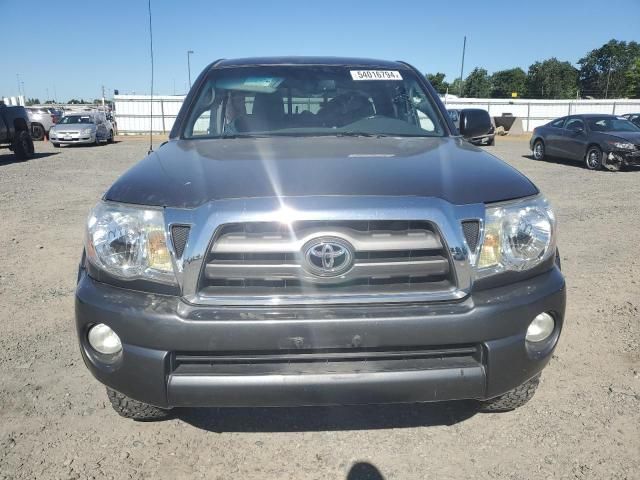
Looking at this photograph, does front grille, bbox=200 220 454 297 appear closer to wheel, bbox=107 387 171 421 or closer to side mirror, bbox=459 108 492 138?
wheel, bbox=107 387 171 421

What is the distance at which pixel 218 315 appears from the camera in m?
1.99

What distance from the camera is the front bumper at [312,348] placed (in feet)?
6.52

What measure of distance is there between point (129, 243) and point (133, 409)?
37.6 inches

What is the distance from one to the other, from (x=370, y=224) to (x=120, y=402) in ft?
5.04

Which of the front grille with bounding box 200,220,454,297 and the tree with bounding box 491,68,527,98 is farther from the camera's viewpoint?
the tree with bounding box 491,68,527,98

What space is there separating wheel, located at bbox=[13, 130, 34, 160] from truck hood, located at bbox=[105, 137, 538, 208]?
55.1 feet

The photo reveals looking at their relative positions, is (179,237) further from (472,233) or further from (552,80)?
(552,80)

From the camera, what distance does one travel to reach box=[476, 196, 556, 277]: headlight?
6.95 ft

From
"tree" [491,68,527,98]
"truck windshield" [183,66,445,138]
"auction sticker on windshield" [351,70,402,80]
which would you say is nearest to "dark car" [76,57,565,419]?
"truck windshield" [183,66,445,138]

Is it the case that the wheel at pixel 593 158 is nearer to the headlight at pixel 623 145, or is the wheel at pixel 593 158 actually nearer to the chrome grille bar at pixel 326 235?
the headlight at pixel 623 145

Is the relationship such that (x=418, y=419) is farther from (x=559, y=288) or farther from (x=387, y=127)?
(x=387, y=127)

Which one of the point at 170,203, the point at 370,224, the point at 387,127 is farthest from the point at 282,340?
the point at 387,127

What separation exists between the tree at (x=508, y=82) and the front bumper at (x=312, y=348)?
10950cm

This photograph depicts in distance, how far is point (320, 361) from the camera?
2.08 metres
